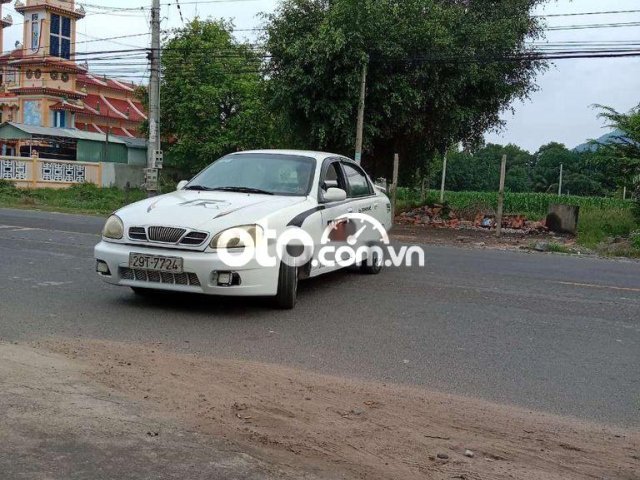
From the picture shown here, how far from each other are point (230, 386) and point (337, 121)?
15.8m

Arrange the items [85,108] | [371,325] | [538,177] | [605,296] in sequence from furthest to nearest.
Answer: [538,177]
[85,108]
[605,296]
[371,325]

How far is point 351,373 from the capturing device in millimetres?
4738

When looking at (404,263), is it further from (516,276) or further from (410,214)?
(410,214)

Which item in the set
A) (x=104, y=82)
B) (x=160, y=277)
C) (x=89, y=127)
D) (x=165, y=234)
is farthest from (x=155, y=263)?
(x=104, y=82)

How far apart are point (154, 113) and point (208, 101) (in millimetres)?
20309

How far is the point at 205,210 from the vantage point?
6.35 metres

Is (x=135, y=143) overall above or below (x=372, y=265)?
above

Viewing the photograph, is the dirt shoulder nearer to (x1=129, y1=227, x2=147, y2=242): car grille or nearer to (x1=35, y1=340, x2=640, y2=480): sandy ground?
(x1=35, y1=340, x2=640, y2=480): sandy ground

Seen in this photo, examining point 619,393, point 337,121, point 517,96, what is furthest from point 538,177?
point 619,393

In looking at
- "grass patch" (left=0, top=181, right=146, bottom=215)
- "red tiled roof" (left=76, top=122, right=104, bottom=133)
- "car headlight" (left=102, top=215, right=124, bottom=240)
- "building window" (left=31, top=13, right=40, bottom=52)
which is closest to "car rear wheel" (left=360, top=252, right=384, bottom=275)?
"car headlight" (left=102, top=215, right=124, bottom=240)

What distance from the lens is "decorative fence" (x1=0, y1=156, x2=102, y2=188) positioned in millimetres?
33188

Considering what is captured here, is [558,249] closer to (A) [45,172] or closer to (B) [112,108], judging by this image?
(A) [45,172]

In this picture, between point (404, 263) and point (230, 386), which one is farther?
point (404, 263)

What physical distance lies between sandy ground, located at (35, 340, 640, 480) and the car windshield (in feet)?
9.50
